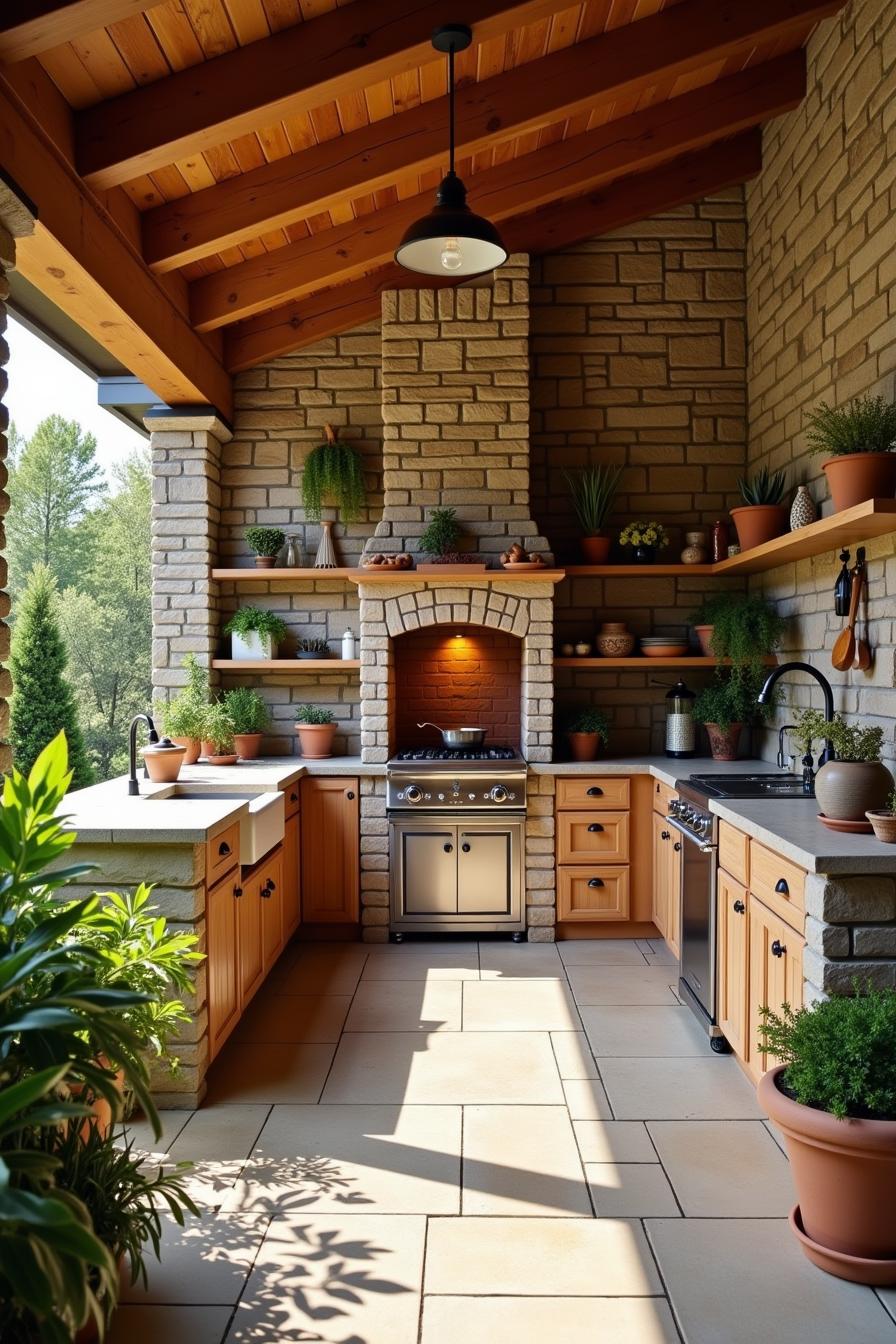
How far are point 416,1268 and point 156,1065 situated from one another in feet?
4.15

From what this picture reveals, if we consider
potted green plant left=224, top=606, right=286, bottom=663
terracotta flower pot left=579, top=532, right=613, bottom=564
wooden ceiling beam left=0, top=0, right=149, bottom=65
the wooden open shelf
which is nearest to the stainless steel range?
the wooden open shelf

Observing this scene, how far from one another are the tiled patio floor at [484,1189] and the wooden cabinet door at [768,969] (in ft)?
0.80

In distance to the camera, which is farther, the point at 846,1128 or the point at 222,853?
the point at 222,853

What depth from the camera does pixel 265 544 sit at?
5.45m

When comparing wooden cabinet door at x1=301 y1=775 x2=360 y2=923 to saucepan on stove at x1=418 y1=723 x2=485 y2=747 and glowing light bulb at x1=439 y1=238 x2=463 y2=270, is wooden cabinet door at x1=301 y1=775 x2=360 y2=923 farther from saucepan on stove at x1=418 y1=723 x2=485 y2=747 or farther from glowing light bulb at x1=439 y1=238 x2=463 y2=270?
glowing light bulb at x1=439 y1=238 x2=463 y2=270

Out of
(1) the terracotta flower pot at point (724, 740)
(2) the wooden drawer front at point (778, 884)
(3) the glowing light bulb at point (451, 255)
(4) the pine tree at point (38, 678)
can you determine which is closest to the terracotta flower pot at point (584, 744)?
(1) the terracotta flower pot at point (724, 740)

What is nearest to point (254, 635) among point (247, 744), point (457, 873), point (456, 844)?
point (247, 744)

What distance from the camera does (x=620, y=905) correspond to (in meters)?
5.11

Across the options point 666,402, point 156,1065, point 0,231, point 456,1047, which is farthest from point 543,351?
point 156,1065

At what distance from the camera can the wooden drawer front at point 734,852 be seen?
3.29m

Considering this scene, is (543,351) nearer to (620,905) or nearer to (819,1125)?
(620,905)

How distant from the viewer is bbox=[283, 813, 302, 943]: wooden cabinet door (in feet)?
15.5

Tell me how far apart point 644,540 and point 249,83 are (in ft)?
10.0

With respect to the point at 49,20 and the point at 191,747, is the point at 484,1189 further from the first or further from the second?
the point at 49,20
